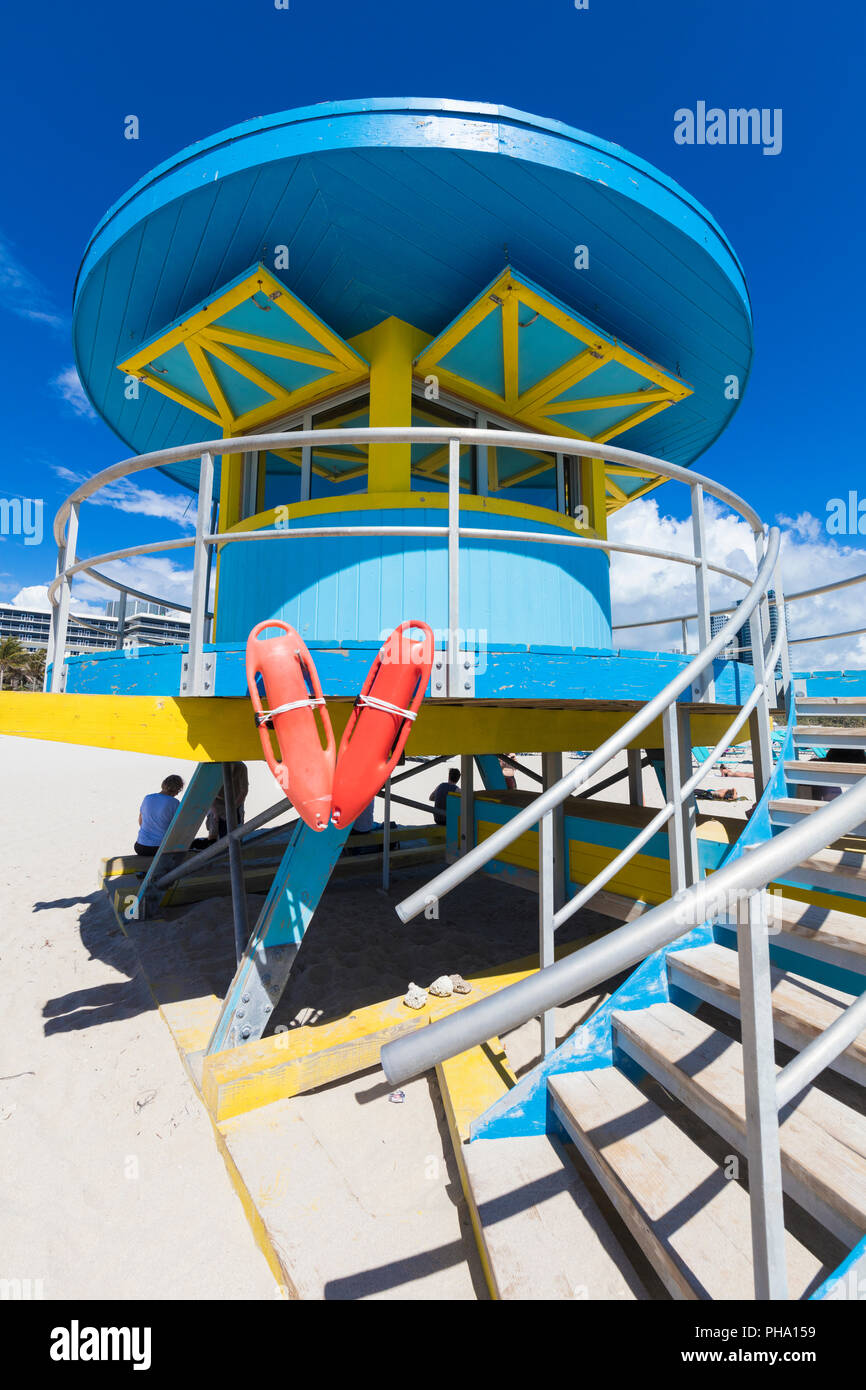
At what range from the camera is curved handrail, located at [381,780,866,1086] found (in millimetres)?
1258

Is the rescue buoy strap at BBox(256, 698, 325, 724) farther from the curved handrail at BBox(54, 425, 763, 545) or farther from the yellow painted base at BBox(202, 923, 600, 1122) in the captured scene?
the yellow painted base at BBox(202, 923, 600, 1122)

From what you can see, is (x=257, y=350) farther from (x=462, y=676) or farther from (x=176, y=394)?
(x=462, y=676)

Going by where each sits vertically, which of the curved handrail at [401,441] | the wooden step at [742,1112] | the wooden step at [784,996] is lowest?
the wooden step at [742,1112]

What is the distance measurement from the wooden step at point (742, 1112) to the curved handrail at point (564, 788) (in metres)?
A: 0.92

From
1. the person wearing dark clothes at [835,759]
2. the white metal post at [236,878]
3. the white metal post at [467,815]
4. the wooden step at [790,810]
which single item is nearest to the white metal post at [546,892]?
the wooden step at [790,810]

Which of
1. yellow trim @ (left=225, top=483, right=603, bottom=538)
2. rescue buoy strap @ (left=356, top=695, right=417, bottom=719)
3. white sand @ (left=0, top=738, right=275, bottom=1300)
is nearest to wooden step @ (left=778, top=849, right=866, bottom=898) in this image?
rescue buoy strap @ (left=356, top=695, right=417, bottom=719)

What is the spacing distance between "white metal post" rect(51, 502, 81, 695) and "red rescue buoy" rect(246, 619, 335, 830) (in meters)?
1.83

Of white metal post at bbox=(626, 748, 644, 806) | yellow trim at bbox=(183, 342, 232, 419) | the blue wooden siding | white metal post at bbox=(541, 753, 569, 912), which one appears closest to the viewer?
white metal post at bbox=(541, 753, 569, 912)

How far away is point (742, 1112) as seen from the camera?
1812 millimetres

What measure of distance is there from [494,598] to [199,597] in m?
2.45

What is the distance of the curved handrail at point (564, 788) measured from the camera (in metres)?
1.89

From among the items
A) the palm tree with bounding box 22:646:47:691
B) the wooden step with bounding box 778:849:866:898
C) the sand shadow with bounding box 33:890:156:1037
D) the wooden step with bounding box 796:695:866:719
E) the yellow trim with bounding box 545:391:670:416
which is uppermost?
the palm tree with bounding box 22:646:47:691

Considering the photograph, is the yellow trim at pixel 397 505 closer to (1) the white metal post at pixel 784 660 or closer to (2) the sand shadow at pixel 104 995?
(1) the white metal post at pixel 784 660
